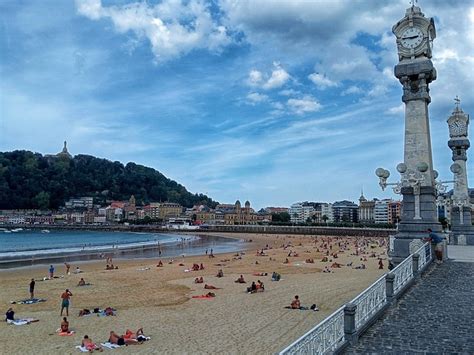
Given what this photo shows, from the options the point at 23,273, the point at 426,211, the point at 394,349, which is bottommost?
the point at 23,273

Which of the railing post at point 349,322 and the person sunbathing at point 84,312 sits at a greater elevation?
the railing post at point 349,322

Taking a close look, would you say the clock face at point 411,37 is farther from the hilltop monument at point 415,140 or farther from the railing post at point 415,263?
the railing post at point 415,263

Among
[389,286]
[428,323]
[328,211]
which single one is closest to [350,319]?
[428,323]

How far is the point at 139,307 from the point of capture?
17.4 metres

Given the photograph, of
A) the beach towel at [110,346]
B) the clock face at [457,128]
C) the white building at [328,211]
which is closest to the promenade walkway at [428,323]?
the beach towel at [110,346]

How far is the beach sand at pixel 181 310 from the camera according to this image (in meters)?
12.1

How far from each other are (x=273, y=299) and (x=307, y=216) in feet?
585

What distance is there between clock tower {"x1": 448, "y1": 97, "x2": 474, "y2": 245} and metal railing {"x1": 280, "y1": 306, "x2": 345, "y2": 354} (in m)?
21.6

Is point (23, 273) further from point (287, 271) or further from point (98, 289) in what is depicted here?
point (287, 271)

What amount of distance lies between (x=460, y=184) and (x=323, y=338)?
2324 centimetres

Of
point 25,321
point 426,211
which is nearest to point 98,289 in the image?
point 25,321

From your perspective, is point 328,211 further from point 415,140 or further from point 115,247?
point 415,140

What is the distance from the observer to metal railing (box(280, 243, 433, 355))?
6680 millimetres

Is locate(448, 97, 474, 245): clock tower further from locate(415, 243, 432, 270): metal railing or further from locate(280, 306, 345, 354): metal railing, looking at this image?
locate(280, 306, 345, 354): metal railing
